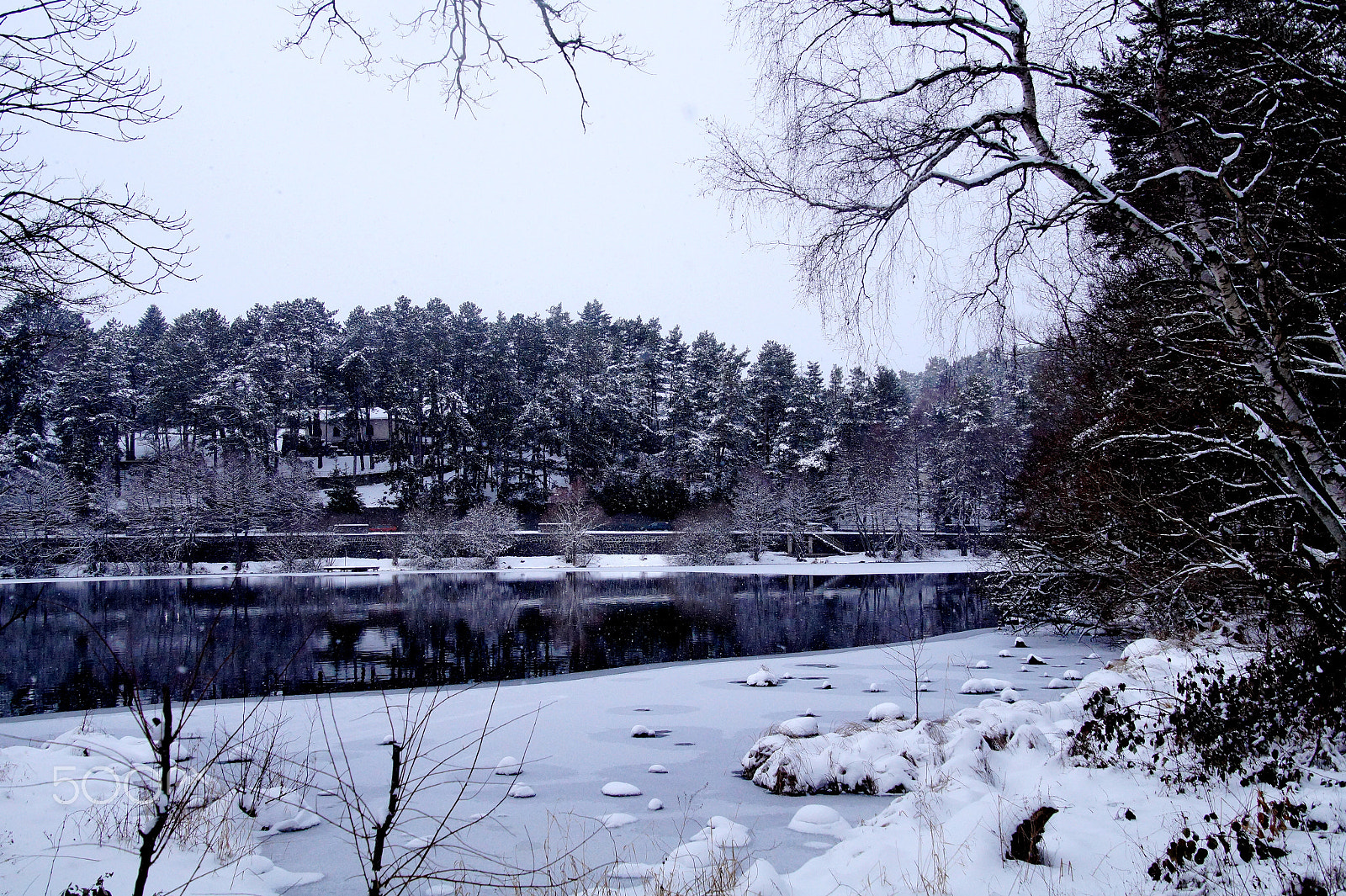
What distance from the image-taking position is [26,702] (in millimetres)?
12602


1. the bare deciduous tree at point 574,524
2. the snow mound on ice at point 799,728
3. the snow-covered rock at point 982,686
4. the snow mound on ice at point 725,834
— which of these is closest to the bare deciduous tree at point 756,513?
the bare deciduous tree at point 574,524

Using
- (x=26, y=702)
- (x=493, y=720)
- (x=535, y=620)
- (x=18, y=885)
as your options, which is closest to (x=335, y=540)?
(x=535, y=620)

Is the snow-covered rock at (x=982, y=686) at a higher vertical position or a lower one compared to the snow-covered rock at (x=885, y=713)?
lower

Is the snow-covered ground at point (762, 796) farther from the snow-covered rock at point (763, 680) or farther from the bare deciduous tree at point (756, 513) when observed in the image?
the bare deciduous tree at point (756, 513)

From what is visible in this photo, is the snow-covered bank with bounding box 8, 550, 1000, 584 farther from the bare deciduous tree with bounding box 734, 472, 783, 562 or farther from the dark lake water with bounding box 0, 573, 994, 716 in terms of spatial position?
the dark lake water with bounding box 0, 573, 994, 716

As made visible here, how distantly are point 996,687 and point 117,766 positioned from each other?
1043cm

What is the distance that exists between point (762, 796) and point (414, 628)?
16.7 meters

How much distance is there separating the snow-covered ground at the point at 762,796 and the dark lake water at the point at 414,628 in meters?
2.31

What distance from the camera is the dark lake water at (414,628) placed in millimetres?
14641

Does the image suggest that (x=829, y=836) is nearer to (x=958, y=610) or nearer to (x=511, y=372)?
(x=958, y=610)

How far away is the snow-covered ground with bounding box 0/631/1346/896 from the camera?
4.07 m

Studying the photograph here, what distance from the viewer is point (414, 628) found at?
69.8 ft

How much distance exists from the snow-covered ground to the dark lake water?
2308 mm

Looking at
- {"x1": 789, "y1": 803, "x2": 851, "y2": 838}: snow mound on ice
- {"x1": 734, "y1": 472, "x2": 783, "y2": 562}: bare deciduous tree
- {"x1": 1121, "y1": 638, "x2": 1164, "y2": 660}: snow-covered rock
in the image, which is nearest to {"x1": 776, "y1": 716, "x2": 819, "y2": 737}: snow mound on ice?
{"x1": 789, "y1": 803, "x2": 851, "y2": 838}: snow mound on ice
